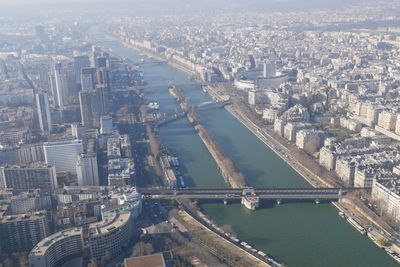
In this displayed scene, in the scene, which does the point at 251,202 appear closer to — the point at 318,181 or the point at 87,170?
the point at 318,181

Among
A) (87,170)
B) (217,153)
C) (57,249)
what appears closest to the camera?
(57,249)

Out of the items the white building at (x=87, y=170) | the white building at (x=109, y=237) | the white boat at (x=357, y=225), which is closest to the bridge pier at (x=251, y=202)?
the white boat at (x=357, y=225)

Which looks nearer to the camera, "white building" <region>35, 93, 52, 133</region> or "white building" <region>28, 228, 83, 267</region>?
"white building" <region>28, 228, 83, 267</region>

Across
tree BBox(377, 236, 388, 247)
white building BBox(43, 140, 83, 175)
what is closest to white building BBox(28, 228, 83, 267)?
Answer: white building BBox(43, 140, 83, 175)

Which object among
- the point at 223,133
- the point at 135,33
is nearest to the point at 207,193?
the point at 223,133

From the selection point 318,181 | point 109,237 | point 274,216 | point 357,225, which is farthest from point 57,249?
point 318,181

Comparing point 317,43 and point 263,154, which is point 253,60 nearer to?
point 317,43

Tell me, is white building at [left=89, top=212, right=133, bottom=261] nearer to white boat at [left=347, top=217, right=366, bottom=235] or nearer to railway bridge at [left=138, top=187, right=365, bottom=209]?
railway bridge at [left=138, top=187, right=365, bottom=209]

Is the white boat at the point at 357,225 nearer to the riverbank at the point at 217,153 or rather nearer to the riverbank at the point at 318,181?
the riverbank at the point at 318,181
